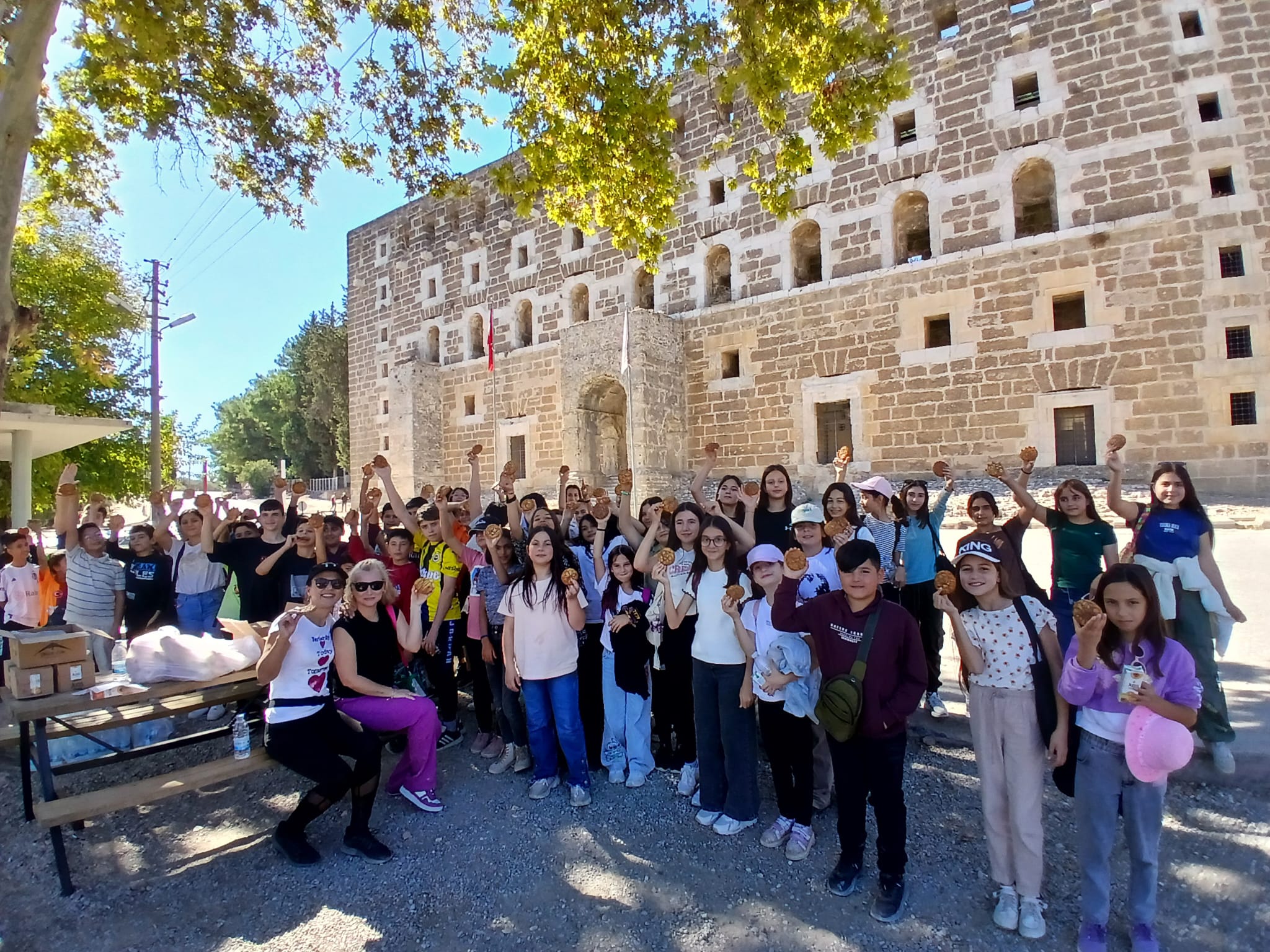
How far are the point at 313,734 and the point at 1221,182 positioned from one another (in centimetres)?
1514

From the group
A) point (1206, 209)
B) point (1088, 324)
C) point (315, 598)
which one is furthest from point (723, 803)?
point (1206, 209)

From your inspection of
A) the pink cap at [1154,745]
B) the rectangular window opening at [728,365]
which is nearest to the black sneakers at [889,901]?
the pink cap at [1154,745]

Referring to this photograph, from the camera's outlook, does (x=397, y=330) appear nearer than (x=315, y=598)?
No

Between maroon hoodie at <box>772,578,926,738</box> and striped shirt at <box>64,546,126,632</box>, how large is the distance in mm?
5739

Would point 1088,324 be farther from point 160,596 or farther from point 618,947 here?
point 160,596

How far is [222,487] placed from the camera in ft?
154

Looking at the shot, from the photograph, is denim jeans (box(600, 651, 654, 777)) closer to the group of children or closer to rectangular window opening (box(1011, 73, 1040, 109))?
the group of children

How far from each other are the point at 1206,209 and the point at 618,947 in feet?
45.5

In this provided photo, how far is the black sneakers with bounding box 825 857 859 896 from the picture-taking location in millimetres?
2984

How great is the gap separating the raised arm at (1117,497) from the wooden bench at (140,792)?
5.28 metres

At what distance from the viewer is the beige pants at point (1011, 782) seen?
2.74 metres

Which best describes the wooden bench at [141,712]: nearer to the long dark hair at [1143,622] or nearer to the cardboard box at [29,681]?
the cardboard box at [29,681]

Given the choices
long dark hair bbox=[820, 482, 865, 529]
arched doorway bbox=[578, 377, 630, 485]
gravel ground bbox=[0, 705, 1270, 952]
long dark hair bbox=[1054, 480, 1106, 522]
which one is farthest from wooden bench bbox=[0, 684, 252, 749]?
arched doorway bbox=[578, 377, 630, 485]

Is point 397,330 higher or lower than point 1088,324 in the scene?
higher
